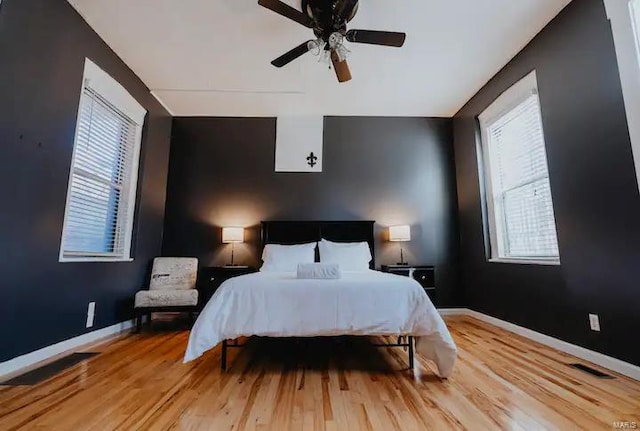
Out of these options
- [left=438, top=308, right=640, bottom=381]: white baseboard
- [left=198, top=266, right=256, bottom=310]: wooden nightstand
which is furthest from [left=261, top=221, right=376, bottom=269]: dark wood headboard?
[left=438, top=308, right=640, bottom=381]: white baseboard

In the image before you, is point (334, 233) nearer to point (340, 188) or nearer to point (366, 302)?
point (340, 188)

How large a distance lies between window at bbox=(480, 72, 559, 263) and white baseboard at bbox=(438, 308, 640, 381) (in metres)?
0.72

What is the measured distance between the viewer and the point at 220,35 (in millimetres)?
2941

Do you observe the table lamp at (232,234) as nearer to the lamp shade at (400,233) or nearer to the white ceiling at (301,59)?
the white ceiling at (301,59)

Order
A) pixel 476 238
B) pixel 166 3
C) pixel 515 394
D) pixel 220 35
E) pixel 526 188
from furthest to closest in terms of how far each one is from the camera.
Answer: pixel 476 238
pixel 526 188
pixel 220 35
pixel 166 3
pixel 515 394

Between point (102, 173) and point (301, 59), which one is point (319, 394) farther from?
point (301, 59)

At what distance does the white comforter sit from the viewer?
6.75 ft

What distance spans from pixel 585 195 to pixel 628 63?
0.96 meters

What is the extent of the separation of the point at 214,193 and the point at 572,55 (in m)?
4.34

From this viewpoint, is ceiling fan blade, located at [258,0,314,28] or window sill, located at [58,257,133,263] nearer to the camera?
ceiling fan blade, located at [258,0,314,28]

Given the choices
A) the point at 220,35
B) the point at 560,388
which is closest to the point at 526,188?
the point at 560,388

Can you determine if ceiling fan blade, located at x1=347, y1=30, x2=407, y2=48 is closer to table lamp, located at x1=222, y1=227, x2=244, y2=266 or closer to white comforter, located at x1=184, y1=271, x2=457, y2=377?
white comforter, located at x1=184, y1=271, x2=457, y2=377

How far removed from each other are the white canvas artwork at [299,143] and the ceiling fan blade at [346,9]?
2.29 metres

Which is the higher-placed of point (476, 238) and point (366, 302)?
point (476, 238)
